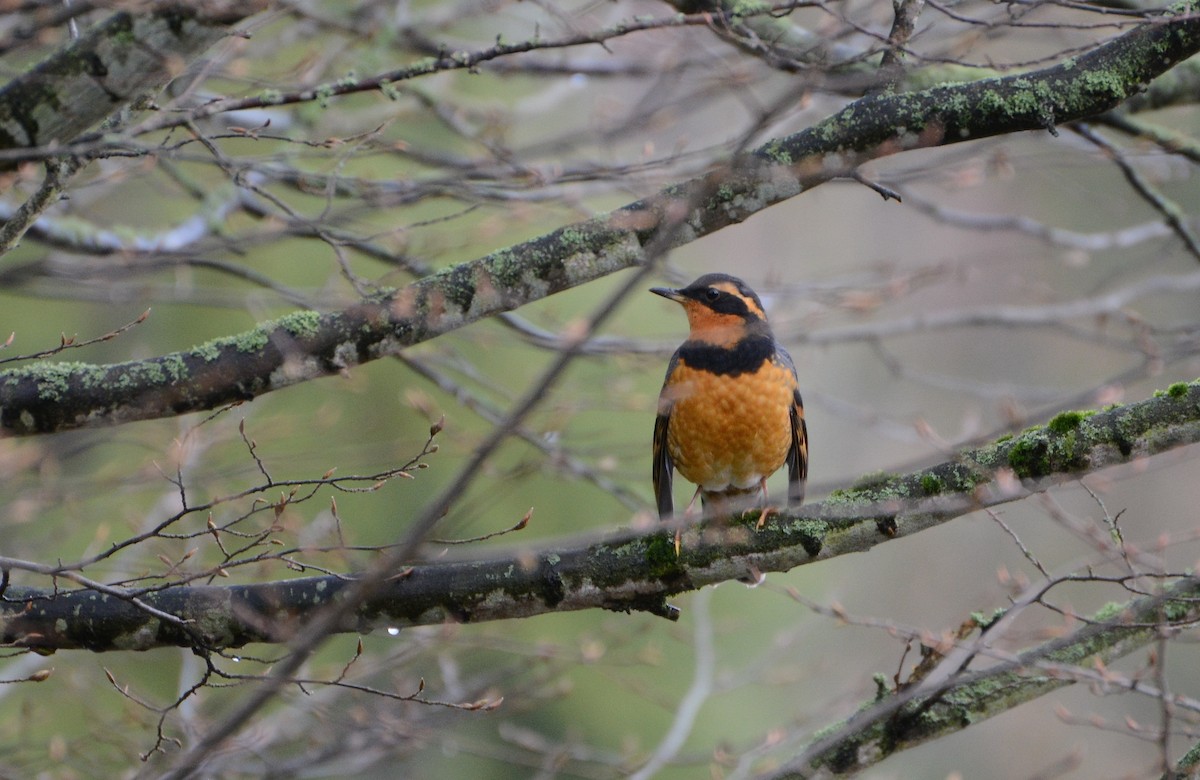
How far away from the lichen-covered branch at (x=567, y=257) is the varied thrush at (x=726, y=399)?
43.9 inches

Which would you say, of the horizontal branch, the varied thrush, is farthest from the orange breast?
the horizontal branch

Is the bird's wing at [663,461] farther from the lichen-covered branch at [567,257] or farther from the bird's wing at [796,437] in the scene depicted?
the lichen-covered branch at [567,257]

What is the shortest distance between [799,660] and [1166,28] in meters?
10.4

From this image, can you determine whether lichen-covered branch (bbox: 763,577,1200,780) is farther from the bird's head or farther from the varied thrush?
the bird's head

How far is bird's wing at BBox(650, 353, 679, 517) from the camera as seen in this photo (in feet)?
15.2

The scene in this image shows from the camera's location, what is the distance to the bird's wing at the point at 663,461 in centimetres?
462

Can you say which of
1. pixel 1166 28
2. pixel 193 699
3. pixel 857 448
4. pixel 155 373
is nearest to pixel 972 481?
pixel 1166 28

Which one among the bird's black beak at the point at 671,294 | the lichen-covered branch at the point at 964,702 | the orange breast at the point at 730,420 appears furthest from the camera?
the bird's black beak at the point at 671,294

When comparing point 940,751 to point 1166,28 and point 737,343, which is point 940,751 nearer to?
point 737,343

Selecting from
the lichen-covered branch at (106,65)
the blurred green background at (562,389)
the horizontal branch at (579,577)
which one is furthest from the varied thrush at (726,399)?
the lichen-covered branch at (106,65)

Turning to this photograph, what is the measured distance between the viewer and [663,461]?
15.6 feet

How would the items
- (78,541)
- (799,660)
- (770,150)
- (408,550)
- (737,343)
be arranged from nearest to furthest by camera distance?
(408,550), (770,150), (737,343), (78,541), (799,660)

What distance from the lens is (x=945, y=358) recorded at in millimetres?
16734

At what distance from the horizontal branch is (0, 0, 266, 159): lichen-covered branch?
1307mm
